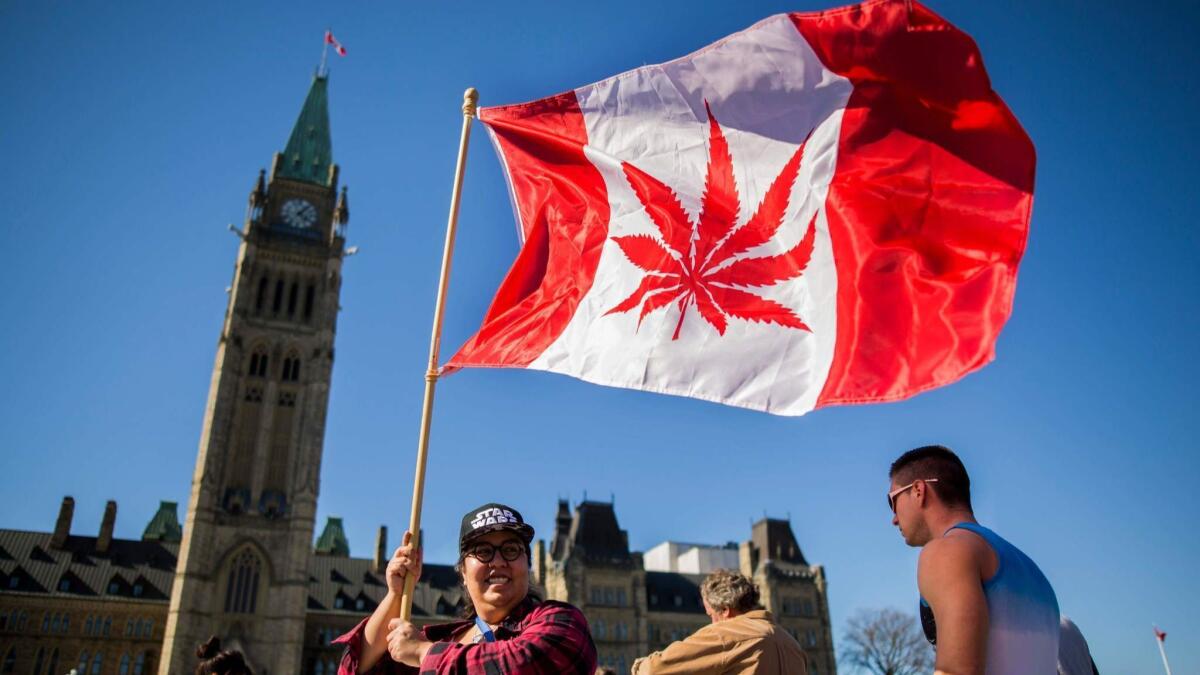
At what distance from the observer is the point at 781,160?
6258 mm

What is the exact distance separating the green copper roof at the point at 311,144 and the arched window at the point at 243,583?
30277mm

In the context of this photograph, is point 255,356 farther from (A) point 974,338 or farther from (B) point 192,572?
(A) point 974,338

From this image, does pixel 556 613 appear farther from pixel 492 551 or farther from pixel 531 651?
pixel 492 551

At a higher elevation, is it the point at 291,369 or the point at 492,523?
the point at 291,369

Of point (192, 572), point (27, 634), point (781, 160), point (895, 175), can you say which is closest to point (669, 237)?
point (781, 160)

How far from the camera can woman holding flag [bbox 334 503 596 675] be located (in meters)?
2.94

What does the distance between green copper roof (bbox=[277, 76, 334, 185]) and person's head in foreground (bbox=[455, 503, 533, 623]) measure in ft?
223

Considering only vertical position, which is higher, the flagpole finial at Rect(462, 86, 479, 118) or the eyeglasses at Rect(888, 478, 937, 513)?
the flagpole finial at Rect(462, 86, 479, 118)

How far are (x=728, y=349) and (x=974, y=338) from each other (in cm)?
164

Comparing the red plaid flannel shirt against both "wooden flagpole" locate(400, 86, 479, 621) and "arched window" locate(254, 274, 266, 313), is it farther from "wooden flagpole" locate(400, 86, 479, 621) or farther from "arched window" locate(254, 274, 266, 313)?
"arched window" locate(254, 274, 266, 313)

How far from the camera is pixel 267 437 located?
54625mm

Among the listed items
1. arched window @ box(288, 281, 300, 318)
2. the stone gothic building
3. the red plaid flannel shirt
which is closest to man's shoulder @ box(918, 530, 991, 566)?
the red plaid flannel shirt

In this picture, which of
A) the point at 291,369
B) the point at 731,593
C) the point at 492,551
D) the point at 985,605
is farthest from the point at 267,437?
the point at 985,605

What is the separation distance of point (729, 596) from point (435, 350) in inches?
86.1
